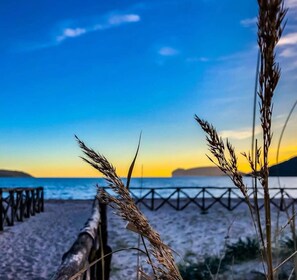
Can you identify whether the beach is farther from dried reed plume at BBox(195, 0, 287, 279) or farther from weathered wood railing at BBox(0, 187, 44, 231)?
dried reed plume at BBox(195, 0, 287, 279)

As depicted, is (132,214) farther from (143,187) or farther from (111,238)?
(143,187)

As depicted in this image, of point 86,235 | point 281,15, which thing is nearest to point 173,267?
point 281,15

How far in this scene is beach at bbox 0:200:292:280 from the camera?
26.9ft

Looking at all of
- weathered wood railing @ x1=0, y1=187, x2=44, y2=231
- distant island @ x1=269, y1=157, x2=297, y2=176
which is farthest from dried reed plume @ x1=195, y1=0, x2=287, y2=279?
weathered wood railing @ x1=0, y1=187, x2=44, y2=231

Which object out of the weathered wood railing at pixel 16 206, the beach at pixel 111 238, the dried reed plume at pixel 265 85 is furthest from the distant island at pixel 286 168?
the weathered wood railing at pixel 16 206

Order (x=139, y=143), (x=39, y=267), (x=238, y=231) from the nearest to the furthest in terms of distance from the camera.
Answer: (x=139, y=143) < (x=39, y=267) < (x=238, y=231)

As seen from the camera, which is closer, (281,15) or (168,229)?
A: (281,15)

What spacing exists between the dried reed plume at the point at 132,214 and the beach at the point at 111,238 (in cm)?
388

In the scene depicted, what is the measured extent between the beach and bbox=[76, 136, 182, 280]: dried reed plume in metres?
3.88

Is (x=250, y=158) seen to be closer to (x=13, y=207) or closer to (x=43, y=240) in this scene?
(x=43, y=240)

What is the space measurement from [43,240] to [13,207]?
12.6 ft

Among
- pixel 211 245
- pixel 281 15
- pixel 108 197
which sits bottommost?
pixel 211 245

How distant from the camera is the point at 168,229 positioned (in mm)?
14297

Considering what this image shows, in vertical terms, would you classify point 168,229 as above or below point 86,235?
below
